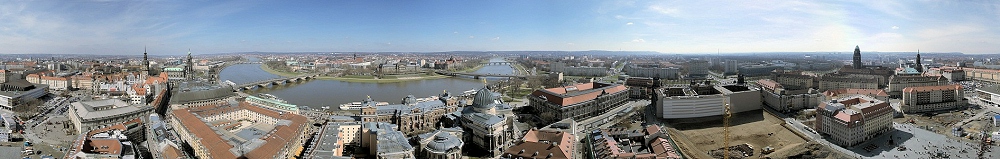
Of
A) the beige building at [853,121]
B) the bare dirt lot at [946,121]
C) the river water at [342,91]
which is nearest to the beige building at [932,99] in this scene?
the bare dirt lot at [946,121]

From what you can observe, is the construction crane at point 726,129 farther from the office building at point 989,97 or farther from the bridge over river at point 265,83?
the bridge over river at point 265,83

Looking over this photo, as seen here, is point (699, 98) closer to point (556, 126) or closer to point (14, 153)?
point (556, 126)

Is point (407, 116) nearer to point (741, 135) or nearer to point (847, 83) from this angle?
point (741, 135)

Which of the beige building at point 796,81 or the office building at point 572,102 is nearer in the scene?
the office building at point 572,102

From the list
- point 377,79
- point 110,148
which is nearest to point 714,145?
point 110,148

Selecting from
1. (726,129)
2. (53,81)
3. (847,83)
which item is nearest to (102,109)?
(53,81)

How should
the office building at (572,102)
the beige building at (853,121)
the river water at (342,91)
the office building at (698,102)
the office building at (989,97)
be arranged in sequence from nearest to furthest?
the beige building at (853,121)
the office building at (572,102)
the office building at (698,102)
the office building at (989,97)
the river water at (342,91)
